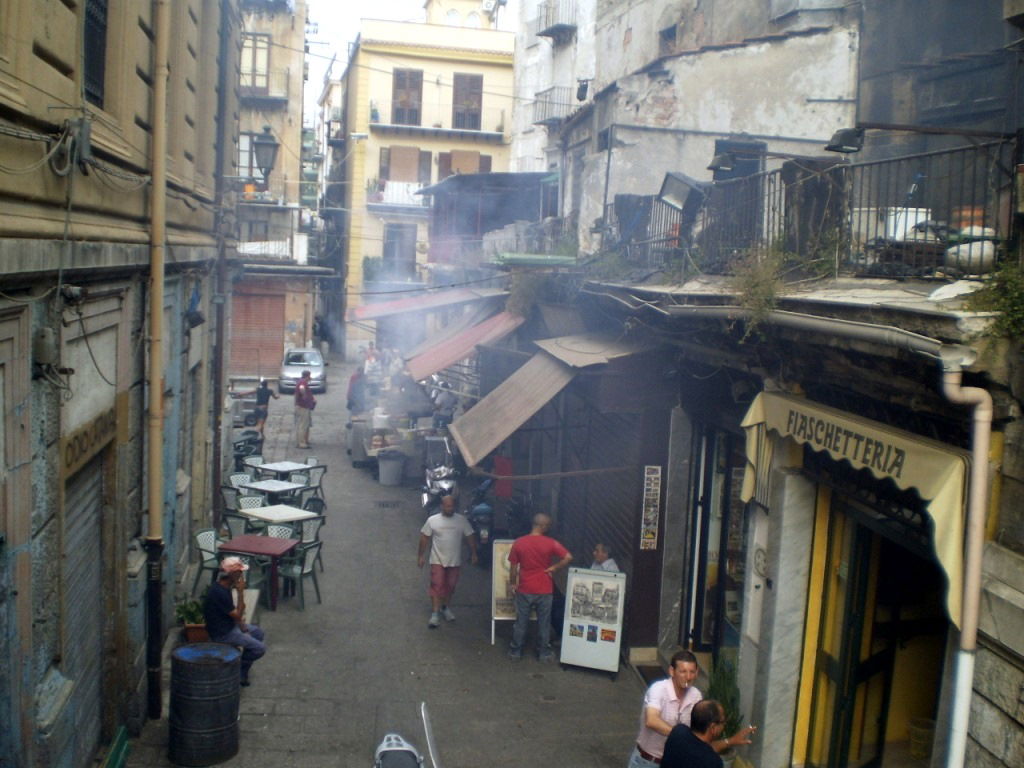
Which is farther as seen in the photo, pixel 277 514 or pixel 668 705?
pixel 277 514

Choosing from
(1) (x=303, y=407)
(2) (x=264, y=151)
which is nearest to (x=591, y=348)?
(2) (x=264, y=151)

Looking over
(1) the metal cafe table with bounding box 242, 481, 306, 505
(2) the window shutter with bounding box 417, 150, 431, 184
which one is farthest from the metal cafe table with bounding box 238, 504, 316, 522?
(2) the window shutter with bounding box 417, 150, 431, 184

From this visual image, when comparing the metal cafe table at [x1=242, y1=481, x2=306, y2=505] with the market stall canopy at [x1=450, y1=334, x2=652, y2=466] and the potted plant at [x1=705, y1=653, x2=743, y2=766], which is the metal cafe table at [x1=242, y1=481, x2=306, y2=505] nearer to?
the market stall canopy at [x1=450, y1=334, x2=652, y2=466]

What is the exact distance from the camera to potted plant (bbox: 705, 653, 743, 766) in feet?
27.7

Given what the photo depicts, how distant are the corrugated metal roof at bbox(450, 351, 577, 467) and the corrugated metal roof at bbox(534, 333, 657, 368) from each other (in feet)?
0.41

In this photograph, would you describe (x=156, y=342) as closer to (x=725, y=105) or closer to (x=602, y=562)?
(x=602, y=562)

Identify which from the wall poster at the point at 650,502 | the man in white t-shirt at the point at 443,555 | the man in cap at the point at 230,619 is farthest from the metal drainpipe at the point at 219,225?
the wall poster at the point at 650,502

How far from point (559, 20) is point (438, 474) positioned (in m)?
15.6

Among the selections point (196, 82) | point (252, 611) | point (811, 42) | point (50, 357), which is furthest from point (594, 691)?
point (811, 42)

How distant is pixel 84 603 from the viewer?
7242 millimetres

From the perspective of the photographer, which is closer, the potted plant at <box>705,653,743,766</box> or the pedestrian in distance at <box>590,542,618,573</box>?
the potted plant at <box>705,653,743,766</box>

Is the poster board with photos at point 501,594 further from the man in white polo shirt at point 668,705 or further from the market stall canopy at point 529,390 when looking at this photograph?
the man in white polo shirt at point 668,705

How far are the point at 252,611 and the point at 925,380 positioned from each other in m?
8.24

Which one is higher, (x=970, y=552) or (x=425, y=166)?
(x=425, y=166)
